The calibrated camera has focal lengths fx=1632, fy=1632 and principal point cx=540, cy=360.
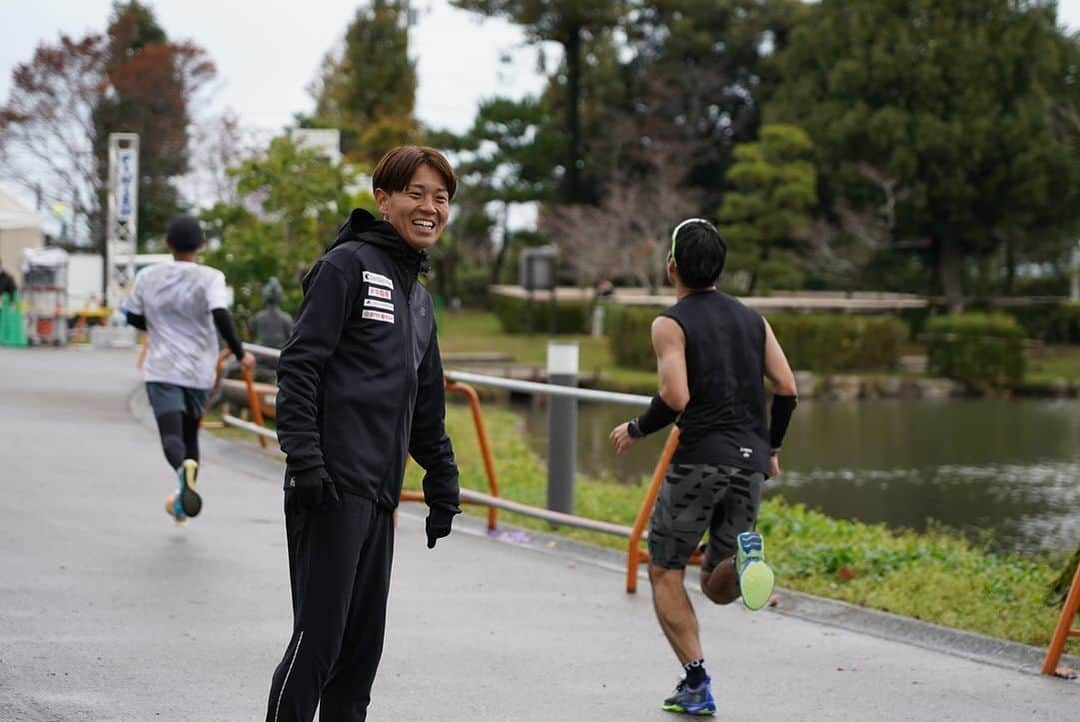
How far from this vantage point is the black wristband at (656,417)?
559cm

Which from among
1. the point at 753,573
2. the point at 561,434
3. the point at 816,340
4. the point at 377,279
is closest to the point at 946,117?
the point at 816,340

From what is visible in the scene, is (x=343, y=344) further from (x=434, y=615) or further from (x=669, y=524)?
(x=434, y=615)

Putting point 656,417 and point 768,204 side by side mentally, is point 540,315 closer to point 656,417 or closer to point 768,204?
point 768,204

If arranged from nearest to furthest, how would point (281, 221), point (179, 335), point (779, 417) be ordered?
point (779, 417) < point (179, 335) < point (281, 221)

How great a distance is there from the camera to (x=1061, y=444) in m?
27.5

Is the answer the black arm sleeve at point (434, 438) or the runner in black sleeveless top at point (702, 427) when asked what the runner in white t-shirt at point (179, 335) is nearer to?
the runner in black sleeveless top at point (702, 427)

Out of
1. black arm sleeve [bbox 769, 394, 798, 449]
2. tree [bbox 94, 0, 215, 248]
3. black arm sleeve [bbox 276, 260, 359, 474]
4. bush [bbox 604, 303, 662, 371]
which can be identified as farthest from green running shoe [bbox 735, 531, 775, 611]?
tree [bbox 94, 0, 215, 248]

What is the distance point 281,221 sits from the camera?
22516mm

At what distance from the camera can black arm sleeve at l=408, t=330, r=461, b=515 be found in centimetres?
450

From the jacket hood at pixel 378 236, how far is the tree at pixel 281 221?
16.6 metres

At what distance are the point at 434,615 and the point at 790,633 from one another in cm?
159

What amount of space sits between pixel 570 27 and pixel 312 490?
52869mm

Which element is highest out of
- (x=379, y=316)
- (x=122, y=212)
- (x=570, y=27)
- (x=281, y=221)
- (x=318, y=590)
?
(x=570, y=27)

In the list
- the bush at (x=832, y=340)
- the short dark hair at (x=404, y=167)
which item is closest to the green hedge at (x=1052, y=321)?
the bush at (x=832, y=340)
